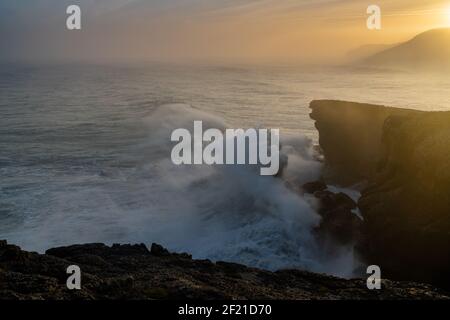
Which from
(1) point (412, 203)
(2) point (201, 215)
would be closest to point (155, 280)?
(1) point (412, 203)

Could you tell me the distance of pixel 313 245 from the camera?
25875mm

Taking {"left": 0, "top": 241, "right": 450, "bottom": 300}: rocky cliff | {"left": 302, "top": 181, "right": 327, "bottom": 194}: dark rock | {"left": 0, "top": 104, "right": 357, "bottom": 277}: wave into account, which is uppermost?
{"left": 0, "top": 241, "right": 450, "bottom": 300}: rocky cliff

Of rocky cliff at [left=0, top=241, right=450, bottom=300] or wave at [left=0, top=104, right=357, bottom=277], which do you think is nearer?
rocky cliff at [left=0, top=241, right=450, bottom=300]

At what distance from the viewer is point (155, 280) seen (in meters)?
13.0

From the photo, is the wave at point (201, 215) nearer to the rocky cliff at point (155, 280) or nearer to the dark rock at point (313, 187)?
the dark rock at point (313, 187)

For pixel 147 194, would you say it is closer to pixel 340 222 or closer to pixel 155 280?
pixel 340 222

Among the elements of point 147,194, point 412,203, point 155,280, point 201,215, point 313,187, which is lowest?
point 201,215

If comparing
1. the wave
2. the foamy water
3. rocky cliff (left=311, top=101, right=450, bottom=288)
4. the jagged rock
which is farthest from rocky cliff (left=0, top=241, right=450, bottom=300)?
the jagged rock

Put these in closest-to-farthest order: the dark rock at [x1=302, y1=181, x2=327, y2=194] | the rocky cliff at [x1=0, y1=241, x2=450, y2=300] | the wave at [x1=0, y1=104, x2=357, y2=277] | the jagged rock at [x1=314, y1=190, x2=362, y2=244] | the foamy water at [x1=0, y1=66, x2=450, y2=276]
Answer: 1. the rocky cliff at [x1=0, y1=241, x2=450, y2=300]
2. the wave at [x1=0, y1=104, x2=357, y2=277]
3. the jagged rock at [x1=314, y1=190, x2=362, y2=244]
4. the foamy water at [x1=0, y1=66, x2=450, y2=276]
5. the dark rock at [x1=302, y1=181, x2=327, y2=194]

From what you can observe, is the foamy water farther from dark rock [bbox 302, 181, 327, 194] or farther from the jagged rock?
dark rock [bbox 302, 181, 327, 194]

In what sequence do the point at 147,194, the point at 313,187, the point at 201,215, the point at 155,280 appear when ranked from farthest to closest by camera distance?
the point at 147,194 < the point at 313,187 < the point at 201,215 < the point at 155,280

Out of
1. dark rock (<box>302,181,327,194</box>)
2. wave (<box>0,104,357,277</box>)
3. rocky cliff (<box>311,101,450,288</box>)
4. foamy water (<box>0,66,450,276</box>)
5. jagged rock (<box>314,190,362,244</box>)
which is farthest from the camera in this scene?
dark rock (<box>302,181,327,194</box>)

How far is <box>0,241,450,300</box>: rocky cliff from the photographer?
38.5 feet

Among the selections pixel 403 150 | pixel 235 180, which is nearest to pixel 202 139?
pixel 235 180
